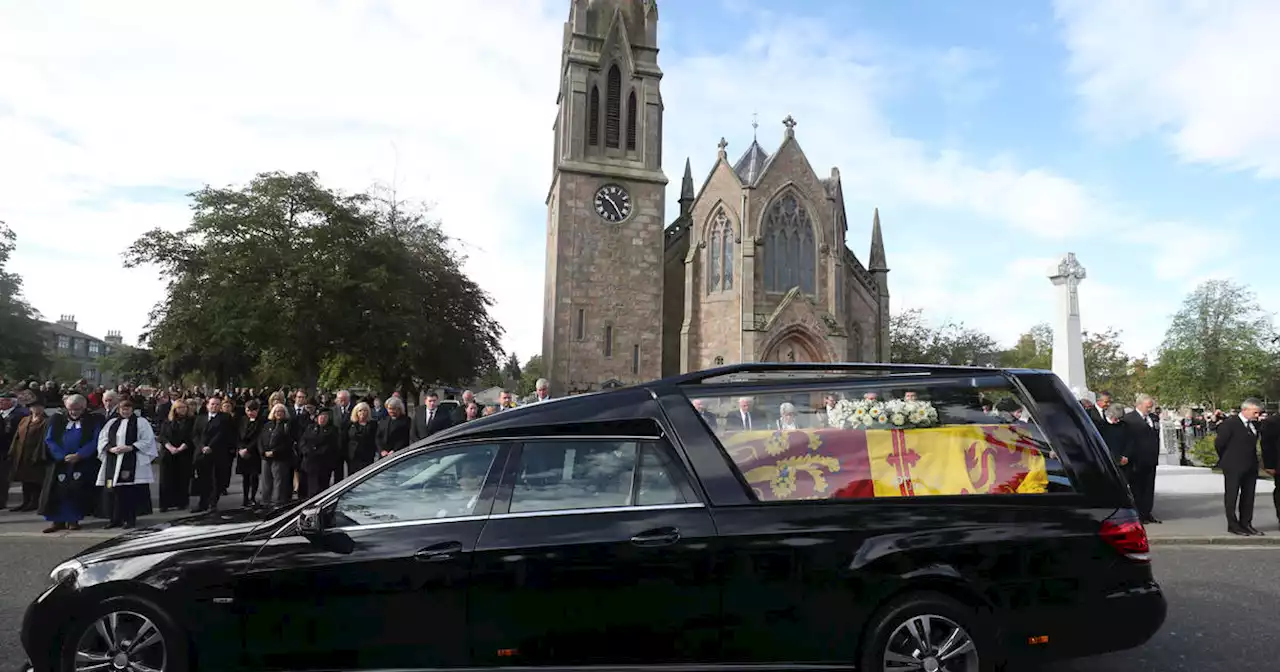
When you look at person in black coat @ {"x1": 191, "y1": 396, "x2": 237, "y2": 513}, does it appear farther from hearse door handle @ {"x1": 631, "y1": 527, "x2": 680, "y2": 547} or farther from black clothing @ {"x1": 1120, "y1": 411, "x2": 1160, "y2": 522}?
black clothing @ {"x1": 1120, "y1": 411, "x2": 1160, "y2": 522}

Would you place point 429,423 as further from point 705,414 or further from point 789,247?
point 789,247

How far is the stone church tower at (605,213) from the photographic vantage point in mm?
32000

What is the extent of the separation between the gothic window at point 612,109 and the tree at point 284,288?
34.3 feet

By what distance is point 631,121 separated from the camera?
1337 inches

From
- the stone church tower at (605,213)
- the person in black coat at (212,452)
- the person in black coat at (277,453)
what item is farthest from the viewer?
the stone church tower at (605,213)

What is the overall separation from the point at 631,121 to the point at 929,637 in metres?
32.2

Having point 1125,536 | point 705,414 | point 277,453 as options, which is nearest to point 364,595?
point 705,414

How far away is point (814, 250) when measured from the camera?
3528cm

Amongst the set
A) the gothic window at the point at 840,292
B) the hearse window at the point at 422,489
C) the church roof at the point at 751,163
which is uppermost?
the church roof at the point at 751,163

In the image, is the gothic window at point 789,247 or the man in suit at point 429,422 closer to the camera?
the man in suit at point 429,422

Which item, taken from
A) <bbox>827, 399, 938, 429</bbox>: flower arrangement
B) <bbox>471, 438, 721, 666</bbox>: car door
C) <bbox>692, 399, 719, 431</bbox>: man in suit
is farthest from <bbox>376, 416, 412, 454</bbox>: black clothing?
<bbox>827, 399, 938, 429</bbox>: flower arrangement

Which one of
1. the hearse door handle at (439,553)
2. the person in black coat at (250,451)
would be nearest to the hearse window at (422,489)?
the hearse door handle at (439,553)

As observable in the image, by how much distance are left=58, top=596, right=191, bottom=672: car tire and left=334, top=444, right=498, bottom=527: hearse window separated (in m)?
1.01

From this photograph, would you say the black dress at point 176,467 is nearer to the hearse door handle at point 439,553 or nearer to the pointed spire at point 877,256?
the hearse door handle at point 439,553
